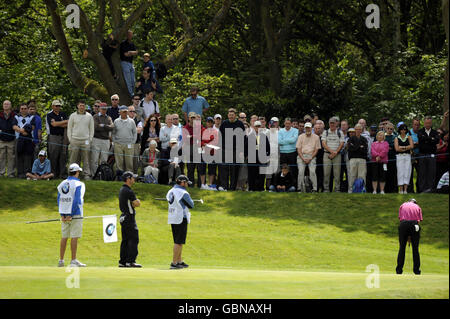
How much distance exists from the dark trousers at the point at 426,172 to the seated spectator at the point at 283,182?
380cm

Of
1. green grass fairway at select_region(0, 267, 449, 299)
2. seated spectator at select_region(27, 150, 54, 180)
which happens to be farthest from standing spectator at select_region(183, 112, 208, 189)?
green grass fairway at select_region(0, 267, 449, 299)

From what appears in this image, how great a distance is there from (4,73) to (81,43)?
4.38m

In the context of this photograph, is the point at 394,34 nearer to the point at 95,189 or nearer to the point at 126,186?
the point at 95,189

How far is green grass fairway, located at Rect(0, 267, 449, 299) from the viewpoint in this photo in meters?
11.5

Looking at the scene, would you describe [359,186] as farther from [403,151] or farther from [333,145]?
[403,151]

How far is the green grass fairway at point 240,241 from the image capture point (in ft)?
46.0

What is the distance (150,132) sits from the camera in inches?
969

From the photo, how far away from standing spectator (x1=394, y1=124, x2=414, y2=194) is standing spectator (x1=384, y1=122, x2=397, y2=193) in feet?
0.86

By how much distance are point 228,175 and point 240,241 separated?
4.31 meters

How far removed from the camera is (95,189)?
25016 millimetres

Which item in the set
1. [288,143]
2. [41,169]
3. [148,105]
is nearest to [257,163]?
[288,143]

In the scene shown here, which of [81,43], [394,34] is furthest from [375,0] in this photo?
[81,43]

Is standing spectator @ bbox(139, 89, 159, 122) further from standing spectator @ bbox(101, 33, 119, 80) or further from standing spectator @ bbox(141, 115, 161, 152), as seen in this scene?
standing spectator @ bbox(101, 33, 119, 80)

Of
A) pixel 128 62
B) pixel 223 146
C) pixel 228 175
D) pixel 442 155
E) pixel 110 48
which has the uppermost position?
→ pixel 110 48
